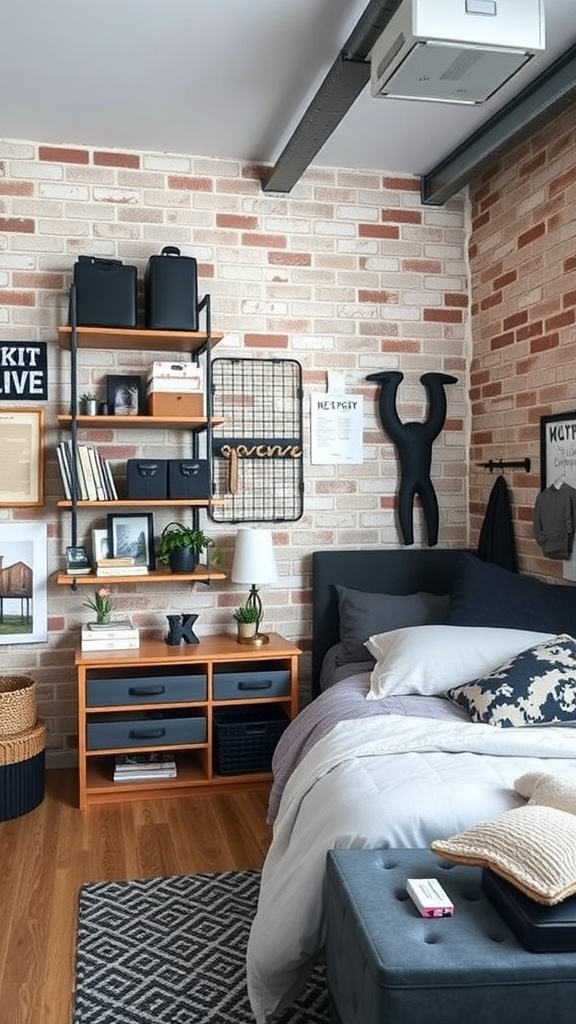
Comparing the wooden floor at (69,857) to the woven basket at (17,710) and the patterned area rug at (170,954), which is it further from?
the woven basket at (17,710)

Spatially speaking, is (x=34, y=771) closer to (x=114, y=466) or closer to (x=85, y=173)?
(x=114, y=466)

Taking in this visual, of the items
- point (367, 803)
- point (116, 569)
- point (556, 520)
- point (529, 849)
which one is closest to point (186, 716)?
point (116, 569)

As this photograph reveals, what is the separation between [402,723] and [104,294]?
6.74 ft

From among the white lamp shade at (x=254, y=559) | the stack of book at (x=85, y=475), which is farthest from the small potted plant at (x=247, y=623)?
the stack of book at (x=85, y=475)

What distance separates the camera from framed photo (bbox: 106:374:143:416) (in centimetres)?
372

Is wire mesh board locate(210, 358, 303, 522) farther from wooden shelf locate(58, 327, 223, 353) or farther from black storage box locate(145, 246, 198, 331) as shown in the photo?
black storage box locate(145, 246, 198, 331)

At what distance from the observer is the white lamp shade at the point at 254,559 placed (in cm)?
364

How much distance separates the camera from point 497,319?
393 cm

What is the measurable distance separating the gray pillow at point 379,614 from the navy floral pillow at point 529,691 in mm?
809

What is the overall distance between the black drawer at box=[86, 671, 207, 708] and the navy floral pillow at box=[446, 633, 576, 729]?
3.83ft

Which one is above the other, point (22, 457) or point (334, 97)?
point (334, 97)

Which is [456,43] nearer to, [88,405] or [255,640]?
[88,405]

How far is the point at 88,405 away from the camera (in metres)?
3.62

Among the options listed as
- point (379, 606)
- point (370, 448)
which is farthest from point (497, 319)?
point (379, 606)
